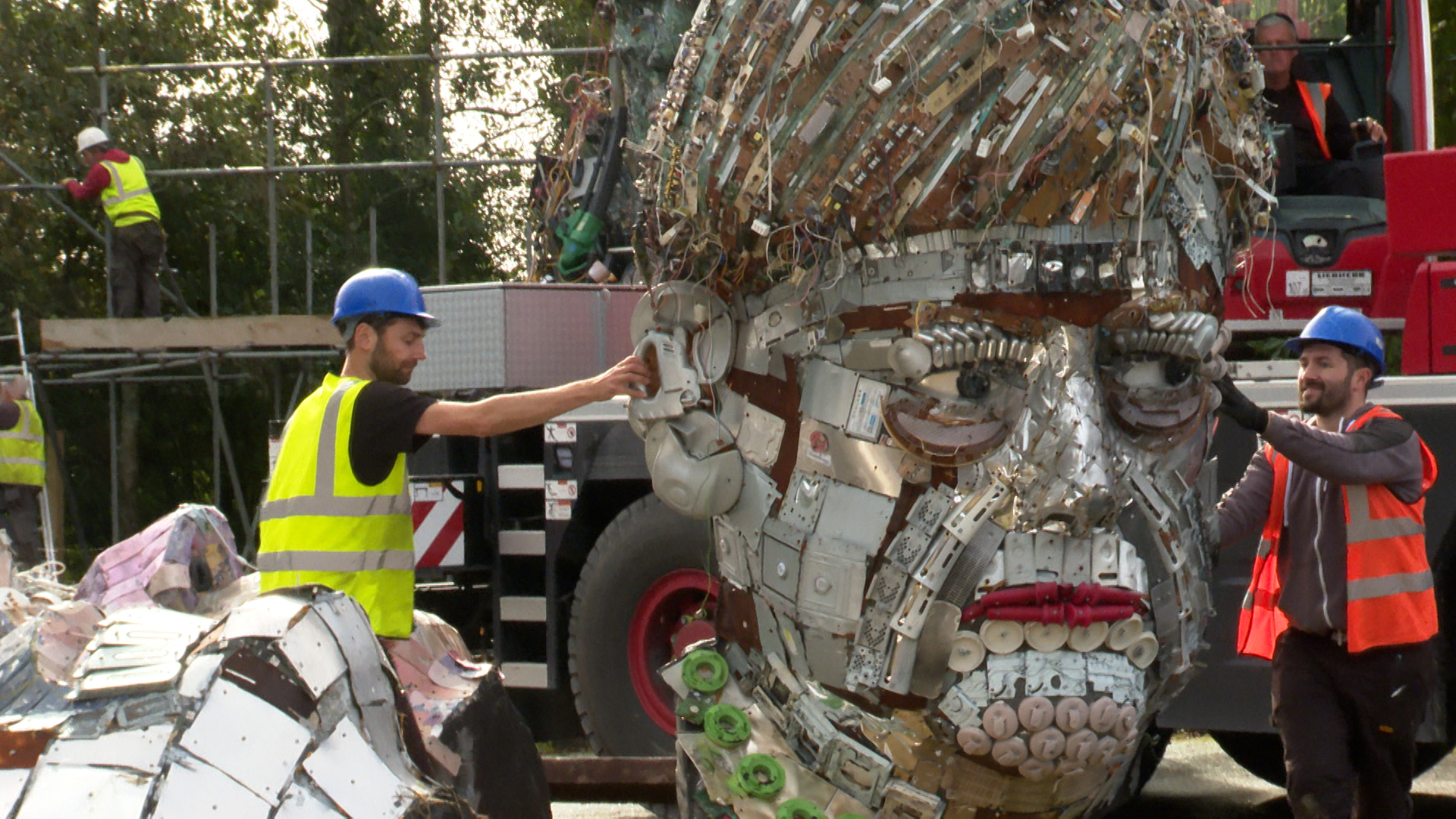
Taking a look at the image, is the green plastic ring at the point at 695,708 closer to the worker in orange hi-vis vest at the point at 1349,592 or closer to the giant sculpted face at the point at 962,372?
the giant sculpted face at the point at 962,372

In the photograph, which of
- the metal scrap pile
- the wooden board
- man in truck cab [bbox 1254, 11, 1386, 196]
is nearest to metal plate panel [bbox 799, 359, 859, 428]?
the metal scrap pile

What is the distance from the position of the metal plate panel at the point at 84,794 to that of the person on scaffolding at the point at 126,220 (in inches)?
431

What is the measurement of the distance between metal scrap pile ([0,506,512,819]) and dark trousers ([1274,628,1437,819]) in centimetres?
286

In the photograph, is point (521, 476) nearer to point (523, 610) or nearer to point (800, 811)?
point (523, 610)

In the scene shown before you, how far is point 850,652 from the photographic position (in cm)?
385

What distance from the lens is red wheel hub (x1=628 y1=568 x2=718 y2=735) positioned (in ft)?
21.5

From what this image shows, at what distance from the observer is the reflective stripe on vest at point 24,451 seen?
446 inches

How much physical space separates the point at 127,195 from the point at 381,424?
9.53m

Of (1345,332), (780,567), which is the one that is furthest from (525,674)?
(1345,332)

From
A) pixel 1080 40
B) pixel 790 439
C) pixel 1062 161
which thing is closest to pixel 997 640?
pixel 790 439

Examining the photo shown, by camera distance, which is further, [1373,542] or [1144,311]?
[1373,542]

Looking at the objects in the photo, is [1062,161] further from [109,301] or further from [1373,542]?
[109,301]

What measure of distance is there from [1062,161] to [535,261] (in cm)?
482

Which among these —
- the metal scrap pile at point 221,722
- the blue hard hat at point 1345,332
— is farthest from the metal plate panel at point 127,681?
the blue hard hat at point 1345,332
